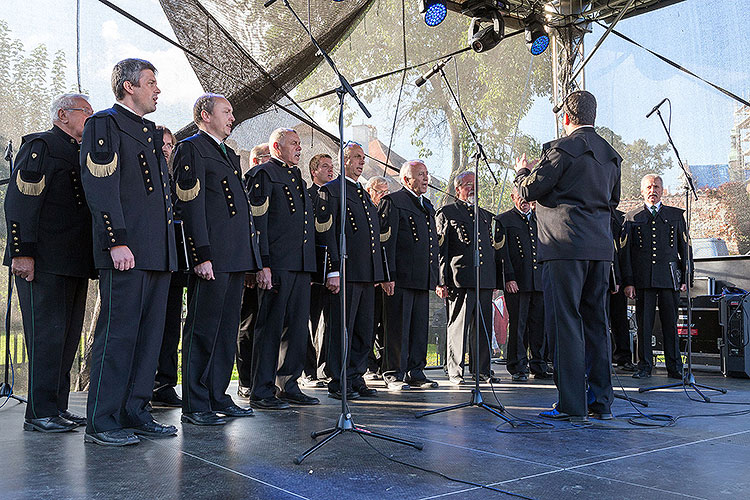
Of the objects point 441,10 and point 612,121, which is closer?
point 441,10

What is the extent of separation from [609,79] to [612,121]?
575 millimetres

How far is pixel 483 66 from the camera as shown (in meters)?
11.6

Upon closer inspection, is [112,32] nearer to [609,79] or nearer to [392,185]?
[392,185]

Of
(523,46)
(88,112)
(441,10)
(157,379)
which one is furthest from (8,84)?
(523,46)

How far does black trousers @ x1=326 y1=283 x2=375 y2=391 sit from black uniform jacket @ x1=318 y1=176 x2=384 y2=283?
0.12m

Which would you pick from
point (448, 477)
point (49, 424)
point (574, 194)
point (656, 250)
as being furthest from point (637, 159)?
point (49, 424)

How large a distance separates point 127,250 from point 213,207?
829 mm

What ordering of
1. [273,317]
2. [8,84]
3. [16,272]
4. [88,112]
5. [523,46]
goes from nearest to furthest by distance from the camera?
1. [16,272]
2. [88,112]
3. [273,317]
4. [8,84]
5. [523,46]

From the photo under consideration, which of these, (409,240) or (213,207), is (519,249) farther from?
(213,207)

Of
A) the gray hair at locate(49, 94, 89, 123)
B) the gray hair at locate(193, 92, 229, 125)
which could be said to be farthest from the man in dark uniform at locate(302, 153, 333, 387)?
the gray hair at locate(49, 94, 89, 123)

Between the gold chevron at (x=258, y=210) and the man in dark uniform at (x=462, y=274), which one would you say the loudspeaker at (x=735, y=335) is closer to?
the man in dark uniform at (x=462, y=274)

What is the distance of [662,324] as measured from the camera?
Answer: 6480 millimetres

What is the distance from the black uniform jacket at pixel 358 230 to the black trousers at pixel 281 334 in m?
0.51

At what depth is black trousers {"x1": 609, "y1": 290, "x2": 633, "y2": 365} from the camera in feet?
23.1
